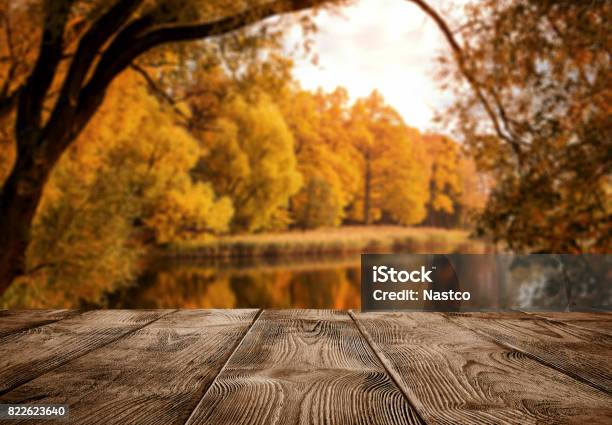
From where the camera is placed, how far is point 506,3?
17.3ft

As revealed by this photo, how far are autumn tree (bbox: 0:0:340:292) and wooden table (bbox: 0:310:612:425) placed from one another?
3.98m

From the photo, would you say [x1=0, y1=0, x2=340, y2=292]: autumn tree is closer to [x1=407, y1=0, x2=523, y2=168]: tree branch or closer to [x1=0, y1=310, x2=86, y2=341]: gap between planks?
[x1=407, y1=0, x2=523, y2=168]: tree branch

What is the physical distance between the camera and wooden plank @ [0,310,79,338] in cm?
169

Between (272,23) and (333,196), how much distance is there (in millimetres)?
21843

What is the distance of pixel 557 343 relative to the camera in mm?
1478

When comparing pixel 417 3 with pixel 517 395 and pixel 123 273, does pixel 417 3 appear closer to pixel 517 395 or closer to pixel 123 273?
pixel 517 395

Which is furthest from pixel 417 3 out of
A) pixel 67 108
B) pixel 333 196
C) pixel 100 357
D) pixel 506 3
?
pixel 333 196

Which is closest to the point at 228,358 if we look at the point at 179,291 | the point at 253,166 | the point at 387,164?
the point at 179,291

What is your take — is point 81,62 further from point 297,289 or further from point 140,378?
point 297,289

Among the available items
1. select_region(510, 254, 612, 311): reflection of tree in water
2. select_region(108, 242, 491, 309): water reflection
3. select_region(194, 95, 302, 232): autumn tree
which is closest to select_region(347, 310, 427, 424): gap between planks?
select_region(510, 254, 612, 311): reflection of tree in water

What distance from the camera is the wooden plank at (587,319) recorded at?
1728 mm

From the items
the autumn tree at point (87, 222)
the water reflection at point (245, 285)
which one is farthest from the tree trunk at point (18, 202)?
the water reflection at point (245, 285)

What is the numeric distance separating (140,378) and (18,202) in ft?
16.4

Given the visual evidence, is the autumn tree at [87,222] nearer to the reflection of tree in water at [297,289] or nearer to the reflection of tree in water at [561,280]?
the reflection of tree in water at [297,289]
